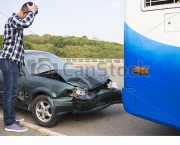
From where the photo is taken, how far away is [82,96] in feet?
15.2

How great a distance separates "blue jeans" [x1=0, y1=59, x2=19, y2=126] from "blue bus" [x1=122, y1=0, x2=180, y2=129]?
74.9 inches

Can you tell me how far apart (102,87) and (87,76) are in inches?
16.1

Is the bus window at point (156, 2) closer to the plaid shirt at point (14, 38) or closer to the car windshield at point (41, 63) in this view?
the plaid shirt at point (14, 38)

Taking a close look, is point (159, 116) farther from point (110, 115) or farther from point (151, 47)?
point (110, 115)

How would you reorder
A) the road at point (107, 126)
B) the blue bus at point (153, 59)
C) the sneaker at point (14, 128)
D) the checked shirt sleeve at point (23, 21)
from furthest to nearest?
the road at point (107, 126)
the sneaker at point (14, 128)
the checked shirt sleeve at point (23, 21)
the blue bus at point (153, 59)

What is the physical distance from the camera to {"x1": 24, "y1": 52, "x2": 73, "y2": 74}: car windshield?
5.32 metres

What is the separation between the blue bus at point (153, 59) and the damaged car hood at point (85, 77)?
143cm

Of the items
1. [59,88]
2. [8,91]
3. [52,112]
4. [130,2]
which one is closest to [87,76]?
[59,88]

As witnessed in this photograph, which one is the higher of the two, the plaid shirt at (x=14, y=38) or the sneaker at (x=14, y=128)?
the plaid shirt at (x=14, y=38)

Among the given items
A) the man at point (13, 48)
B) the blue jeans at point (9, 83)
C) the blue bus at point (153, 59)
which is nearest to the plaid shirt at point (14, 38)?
the man at point (13, 48)

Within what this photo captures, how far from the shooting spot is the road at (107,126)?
443cm

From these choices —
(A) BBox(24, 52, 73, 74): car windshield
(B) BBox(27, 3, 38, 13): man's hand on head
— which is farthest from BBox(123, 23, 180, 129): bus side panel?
(A) BBox(24, 52, 73, 74): car windshield

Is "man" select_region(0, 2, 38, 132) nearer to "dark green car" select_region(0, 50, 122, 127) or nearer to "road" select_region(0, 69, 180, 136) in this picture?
"dark green car" select_region(0, 50, 122, 127)

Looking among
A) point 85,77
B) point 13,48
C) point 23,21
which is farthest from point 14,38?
point 85,77
